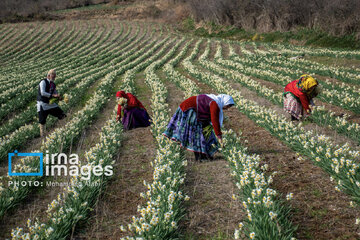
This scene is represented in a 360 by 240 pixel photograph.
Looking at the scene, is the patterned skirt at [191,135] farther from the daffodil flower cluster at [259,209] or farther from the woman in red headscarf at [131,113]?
the woman in red headscarf at [131,113]

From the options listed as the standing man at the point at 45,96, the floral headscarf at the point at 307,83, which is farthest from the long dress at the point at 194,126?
the standing man at the point at 45,96

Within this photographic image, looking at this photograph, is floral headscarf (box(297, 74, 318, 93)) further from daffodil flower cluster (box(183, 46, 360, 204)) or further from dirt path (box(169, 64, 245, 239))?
dirt path (box(169, 64, 245, 239))

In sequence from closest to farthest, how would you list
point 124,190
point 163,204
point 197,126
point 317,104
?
point 163,204, point 124,190, point 197,126, point 317,104

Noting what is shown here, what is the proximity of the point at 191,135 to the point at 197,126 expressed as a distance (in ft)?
0.76

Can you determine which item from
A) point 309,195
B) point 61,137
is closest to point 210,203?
point 309,195

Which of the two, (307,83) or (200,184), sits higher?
(307,83)

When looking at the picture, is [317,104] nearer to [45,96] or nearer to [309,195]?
[309,195]

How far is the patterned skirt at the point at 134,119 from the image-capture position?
7969 millimetres

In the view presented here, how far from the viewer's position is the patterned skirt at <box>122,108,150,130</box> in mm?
7969

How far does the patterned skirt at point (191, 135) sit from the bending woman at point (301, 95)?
2.98 m

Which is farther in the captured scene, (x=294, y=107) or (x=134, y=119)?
(x=134, y=119)

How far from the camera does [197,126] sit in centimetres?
574

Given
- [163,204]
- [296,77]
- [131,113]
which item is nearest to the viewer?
[163,204]

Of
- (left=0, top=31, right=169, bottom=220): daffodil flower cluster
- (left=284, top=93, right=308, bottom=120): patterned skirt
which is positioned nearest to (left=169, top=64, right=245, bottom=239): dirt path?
(left=0, top=31, right=169, bottom=220): daffodil flower cluster
